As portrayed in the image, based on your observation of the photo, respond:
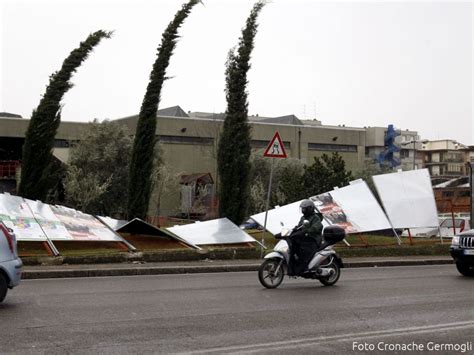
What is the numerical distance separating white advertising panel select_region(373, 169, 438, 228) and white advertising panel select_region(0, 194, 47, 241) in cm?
1041

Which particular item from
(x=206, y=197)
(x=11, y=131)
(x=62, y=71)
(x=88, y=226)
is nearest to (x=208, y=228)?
(x=88, y=226)

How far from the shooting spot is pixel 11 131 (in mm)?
62719

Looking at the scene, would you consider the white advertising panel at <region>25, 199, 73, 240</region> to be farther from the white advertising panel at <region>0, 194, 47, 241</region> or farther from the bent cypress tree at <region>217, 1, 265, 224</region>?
the bent cypress tree at <region>217, 1, 265, 224</region>

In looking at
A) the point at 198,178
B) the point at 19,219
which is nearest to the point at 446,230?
the point at 19,219

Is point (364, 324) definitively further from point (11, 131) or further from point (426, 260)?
point (11, 131)

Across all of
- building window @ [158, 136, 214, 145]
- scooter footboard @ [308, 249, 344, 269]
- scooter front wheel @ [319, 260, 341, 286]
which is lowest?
scooter front wheel @ [319, 260, 341, 286]

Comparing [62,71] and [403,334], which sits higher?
[62,71]

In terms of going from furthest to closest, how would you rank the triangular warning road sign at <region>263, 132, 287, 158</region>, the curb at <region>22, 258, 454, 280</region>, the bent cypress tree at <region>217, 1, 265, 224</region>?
the bent cypress tree at <region>217, 1, 265, 224</region>
the triangular warning road sign at <region>263, 132, 287, 158</region>
the curb at <region>22, 258, 454, 280</region>

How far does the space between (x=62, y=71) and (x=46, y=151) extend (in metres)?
2.95

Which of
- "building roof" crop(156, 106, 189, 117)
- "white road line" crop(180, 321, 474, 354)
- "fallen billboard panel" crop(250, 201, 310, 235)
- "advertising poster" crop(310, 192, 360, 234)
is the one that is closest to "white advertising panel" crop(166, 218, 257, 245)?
"fallen billboard panel" crop(250, 201, 310, 235)

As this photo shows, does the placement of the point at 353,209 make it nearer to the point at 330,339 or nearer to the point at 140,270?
the point at 140,270

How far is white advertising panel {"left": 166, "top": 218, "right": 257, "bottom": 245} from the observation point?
17750 mm

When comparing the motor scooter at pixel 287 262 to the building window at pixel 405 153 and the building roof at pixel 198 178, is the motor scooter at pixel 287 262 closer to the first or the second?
the building roof at pixel 198 178

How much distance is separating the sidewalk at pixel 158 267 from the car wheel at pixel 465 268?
308 centimetres
